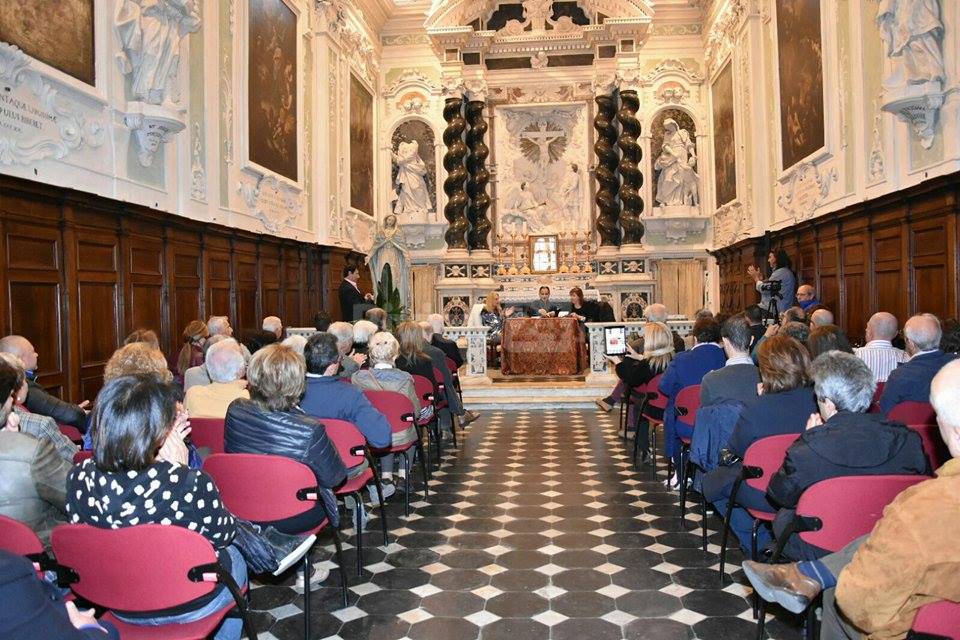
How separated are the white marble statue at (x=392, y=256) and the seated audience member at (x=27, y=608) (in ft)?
45.9

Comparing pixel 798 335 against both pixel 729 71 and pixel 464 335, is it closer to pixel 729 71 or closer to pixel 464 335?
pixel 464 335

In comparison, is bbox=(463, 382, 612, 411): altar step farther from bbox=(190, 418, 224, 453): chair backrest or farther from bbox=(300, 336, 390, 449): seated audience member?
bbox=(190, 418, 224, 453): chair backrest

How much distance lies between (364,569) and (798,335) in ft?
11.5

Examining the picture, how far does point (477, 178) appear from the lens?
55.7 ft

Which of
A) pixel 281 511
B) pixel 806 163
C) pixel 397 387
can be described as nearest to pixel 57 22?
pixel 397 387

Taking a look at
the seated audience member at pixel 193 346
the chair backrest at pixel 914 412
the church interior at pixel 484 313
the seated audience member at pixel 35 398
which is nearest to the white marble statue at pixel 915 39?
the church interior at pixel 484 313

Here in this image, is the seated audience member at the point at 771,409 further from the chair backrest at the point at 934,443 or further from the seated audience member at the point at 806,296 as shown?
the seated audience member at the point at 806,296

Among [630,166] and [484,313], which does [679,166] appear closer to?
[630,166]

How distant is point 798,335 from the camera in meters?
5.61

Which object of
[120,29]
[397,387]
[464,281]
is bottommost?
[397,387]

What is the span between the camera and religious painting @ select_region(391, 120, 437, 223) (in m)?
17.3

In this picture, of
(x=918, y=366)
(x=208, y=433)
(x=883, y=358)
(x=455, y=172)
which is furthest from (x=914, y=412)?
(x=455, y=172)

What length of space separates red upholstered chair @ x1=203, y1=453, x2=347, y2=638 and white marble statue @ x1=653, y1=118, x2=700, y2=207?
1480 cm

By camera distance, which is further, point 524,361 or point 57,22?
point 524,361
